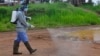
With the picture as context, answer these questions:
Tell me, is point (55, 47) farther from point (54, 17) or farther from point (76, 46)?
point (54, 17)

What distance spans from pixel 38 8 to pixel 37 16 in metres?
1.51

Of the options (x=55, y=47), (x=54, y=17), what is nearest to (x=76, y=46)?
(x=55, y=47)

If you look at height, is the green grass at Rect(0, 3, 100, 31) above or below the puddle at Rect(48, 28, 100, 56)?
below

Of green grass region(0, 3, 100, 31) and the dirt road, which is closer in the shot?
the dirt road

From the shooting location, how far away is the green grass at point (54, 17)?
21.6 meters

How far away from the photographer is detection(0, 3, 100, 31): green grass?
70.8 feet

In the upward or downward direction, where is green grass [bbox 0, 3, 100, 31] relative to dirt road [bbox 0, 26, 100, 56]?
downward

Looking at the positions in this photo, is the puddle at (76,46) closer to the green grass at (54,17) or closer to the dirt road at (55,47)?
the dirt road at (55,47)

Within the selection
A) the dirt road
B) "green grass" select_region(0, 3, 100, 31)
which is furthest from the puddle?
"green grass" select_region(0, 3, 100, 31)

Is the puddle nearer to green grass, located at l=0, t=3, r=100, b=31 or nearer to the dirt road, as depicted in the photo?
the dirt road

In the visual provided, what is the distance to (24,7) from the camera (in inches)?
427

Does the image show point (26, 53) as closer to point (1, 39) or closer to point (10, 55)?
point (10, 55)

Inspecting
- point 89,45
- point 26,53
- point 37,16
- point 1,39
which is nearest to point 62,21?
point 37,16

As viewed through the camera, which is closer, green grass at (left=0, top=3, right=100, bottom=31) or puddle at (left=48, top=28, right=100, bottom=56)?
puddle at (left=48, top=28, right=100, bottom=56)
